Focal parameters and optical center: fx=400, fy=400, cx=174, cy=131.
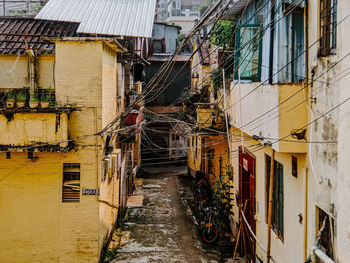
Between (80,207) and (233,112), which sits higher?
(233,112)

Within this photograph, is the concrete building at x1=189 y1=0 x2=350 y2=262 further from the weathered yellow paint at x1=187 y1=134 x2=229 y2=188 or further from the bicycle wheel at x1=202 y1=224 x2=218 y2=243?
the weathered yellow paint at x1=187 y1=134 x2=229 y2=188

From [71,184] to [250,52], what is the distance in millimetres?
6456

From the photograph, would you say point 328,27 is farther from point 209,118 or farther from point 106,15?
point 106,15

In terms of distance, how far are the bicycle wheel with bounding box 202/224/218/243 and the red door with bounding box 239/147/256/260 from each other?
143 centimetres

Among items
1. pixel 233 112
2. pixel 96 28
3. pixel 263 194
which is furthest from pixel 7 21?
pixel 263 194

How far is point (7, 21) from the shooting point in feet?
53.1

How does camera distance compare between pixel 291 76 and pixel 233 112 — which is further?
pixel 233 112

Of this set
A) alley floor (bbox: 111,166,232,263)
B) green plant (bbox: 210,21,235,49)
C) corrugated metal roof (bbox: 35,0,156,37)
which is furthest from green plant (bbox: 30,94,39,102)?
green plant (bbox: 210,21,235,49)

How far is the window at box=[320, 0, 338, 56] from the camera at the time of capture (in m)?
6.44

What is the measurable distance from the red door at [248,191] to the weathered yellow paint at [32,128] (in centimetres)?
563

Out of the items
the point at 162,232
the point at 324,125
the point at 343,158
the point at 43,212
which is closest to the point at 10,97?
the point at 43,212

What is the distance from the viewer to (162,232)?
601 inches

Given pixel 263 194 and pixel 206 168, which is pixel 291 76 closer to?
pixel 263 194

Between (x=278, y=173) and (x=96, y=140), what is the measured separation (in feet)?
17.6
